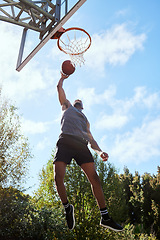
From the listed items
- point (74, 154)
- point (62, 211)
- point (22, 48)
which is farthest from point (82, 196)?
point (74, 154)

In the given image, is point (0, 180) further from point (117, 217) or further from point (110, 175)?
point (117, 217)

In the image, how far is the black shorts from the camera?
10.4 feet

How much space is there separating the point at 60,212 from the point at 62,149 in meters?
8.64

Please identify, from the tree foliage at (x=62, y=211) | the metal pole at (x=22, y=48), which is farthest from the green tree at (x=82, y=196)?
the metal pole at (x=22, y=48)

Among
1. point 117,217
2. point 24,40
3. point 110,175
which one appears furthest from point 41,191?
point 24,40

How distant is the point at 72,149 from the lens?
10.6ft

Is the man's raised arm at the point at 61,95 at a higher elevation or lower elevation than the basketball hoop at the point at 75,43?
lower

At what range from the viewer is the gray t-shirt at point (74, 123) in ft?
10.8

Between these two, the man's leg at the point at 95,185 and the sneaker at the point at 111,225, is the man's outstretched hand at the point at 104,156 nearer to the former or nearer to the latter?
the man's leg at the point at 95,185

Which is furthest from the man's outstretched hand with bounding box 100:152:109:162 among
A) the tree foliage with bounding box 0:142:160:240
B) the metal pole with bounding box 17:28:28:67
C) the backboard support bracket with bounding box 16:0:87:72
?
the tree foliage with bounding box 0:142:160:240

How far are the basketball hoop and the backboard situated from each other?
0.93ft

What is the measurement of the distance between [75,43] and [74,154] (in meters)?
2.74

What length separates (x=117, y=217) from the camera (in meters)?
17.5

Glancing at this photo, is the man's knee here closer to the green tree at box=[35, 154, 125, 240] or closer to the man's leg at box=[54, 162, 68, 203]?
the man's leg at box=[54, 162, 68, 203]
